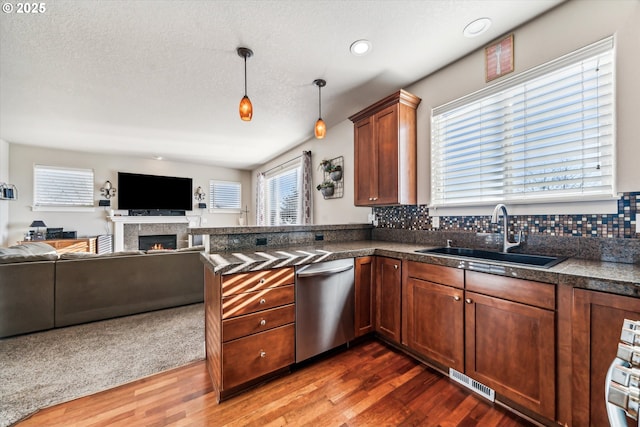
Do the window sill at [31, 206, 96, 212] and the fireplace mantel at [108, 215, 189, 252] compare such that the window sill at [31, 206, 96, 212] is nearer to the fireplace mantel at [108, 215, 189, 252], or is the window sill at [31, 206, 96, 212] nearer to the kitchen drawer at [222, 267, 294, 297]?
the fireplace mantel at [108, 215, 189, 252]

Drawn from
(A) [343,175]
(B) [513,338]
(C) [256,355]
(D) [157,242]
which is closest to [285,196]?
(A) [343,175]

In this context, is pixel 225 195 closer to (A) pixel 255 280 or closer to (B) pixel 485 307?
(A) pixel 255 280

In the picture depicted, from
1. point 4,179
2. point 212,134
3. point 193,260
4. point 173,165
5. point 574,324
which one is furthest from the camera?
point 173,165

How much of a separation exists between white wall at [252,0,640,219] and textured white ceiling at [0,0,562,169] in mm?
121

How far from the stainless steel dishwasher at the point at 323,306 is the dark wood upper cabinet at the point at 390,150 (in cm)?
91

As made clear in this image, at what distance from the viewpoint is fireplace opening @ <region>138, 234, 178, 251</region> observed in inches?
226

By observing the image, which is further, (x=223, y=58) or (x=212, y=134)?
(x=212, y=134)

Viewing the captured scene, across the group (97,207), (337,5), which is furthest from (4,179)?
(337,5)

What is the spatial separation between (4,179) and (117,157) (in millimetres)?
1737

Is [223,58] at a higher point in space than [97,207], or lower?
higher

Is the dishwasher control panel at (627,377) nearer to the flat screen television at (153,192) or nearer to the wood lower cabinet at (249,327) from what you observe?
the wood lower cabinet at (249,327)

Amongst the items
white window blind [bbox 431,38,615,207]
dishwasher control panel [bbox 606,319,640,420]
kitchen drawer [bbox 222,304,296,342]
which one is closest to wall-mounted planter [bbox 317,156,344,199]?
white window blind [bbox 431,38,615,207]

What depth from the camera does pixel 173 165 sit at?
6.22 m

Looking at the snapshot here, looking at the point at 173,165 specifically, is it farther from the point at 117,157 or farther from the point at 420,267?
the point at 420,267
